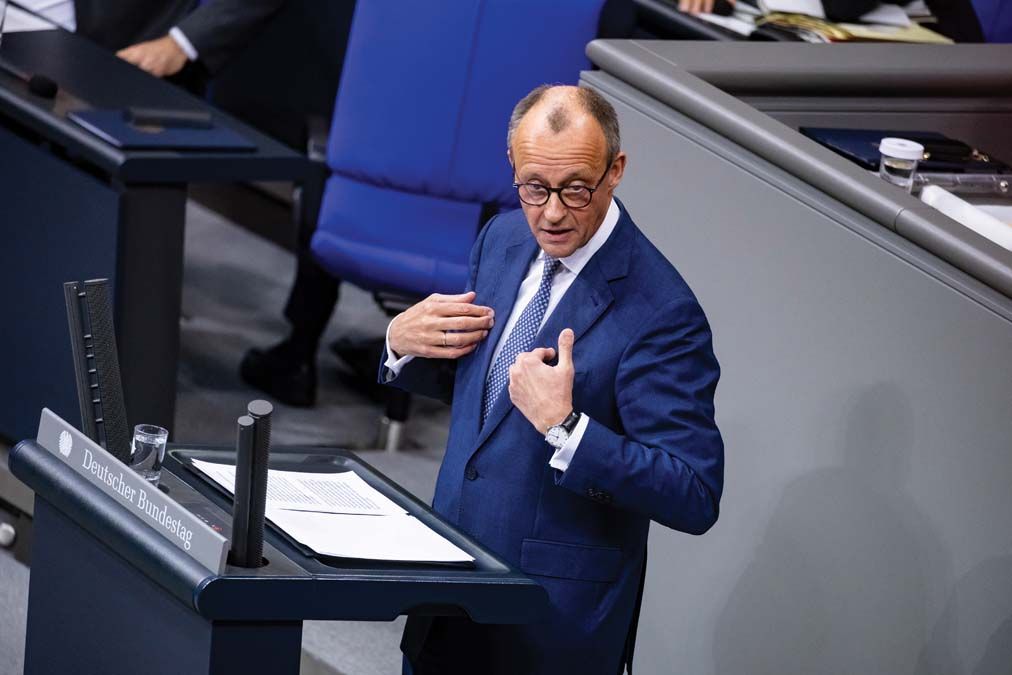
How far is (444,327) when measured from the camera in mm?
2459

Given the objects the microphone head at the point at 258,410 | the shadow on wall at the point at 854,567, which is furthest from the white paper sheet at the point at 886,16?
the microphone head at the point at 258,410

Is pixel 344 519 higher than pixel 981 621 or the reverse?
higher

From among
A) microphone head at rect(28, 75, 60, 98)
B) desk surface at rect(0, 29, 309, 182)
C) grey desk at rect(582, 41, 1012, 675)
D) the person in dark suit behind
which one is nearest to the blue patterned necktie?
grey desk at rect(582, 41, 1012, 675)

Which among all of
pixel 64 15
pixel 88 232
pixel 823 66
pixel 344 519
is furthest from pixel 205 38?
pixel 344 519

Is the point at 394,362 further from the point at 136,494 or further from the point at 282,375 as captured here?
the point at 282,375

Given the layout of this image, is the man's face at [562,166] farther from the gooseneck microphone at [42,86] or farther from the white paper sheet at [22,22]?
the white paper sheet at [22,22]

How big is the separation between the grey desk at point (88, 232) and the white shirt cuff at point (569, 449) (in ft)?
6.08

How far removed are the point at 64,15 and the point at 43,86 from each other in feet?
3.50

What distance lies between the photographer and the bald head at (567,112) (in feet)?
7.61

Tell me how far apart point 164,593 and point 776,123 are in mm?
1477

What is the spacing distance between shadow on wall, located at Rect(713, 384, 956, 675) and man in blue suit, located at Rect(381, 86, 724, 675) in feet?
1.77

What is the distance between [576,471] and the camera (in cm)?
230

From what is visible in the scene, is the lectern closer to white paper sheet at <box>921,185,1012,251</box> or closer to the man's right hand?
the man's right hand

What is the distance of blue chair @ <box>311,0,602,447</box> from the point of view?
169 inches
